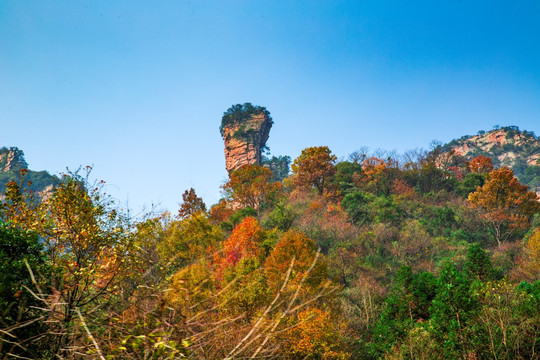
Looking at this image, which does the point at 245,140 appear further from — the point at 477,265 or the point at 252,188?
the point at 477,265

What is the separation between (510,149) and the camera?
85.4m

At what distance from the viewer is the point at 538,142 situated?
83.2m

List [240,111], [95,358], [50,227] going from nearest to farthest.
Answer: [95,358] < [50,227] < [240,111]

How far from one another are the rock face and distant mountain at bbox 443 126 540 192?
5317cm

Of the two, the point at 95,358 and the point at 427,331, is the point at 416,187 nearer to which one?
the point at 427,331

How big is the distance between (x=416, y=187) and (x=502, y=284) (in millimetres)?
32832

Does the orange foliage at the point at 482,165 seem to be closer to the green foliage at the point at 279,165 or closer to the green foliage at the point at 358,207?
the green foliage at the point at 358,207

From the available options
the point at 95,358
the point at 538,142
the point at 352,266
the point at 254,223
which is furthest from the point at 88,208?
the point at 538,142

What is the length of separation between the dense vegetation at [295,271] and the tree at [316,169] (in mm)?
249

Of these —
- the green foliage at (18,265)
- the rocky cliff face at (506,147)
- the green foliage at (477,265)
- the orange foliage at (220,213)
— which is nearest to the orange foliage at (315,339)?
the green foliage at (18,265)

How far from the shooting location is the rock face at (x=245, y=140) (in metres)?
63.1

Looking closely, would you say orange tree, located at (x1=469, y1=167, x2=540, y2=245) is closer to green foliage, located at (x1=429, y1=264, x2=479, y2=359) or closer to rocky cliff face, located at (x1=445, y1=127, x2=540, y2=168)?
green foliage, located at (x1=429, y1=264, x2=479, y2=359)

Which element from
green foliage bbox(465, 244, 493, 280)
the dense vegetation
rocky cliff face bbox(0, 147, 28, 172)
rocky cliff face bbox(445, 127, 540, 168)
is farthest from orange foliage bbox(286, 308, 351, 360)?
rocky cliff face bbox(0, 147, 28, 172)

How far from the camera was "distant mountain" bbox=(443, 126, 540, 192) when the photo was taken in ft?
253
